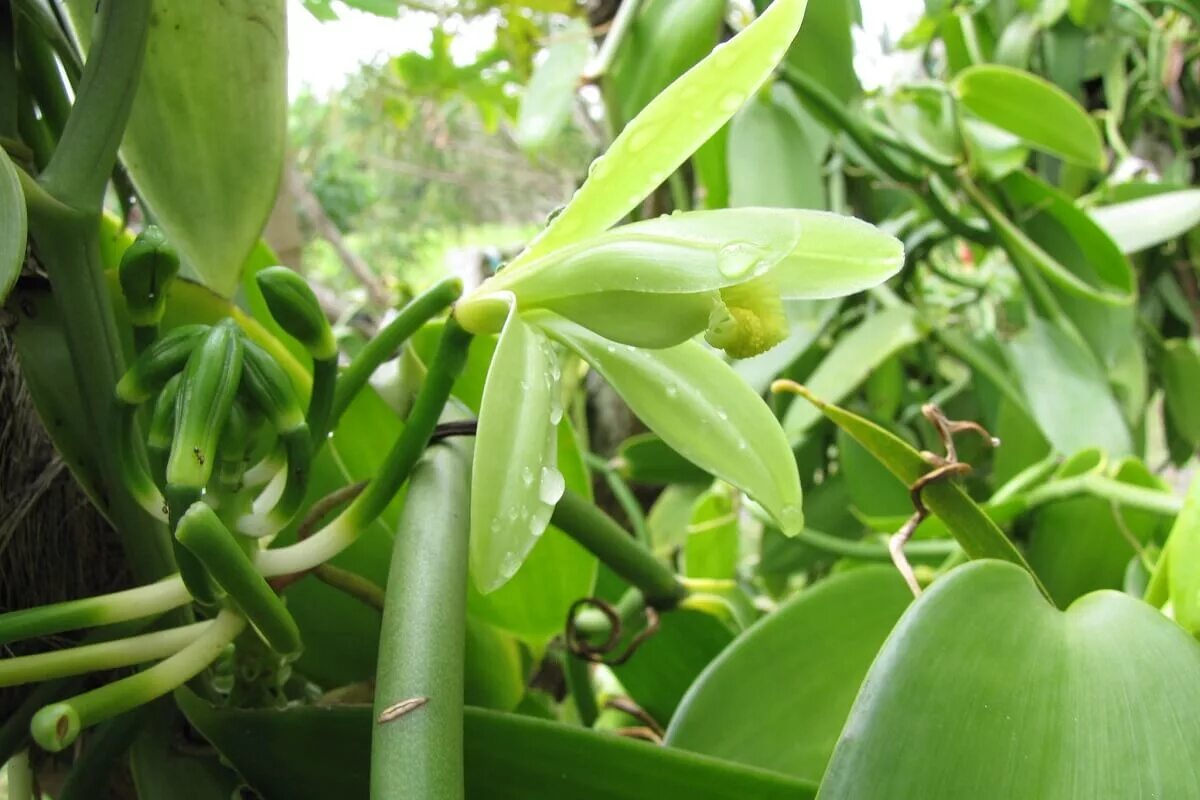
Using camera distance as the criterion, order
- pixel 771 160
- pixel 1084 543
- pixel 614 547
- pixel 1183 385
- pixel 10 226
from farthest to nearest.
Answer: pixel 1183 385 → pixel 771 160 → pixel 1084 543 → pixel 614 547 → pixel 10 226

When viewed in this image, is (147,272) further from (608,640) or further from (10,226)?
(608,640)

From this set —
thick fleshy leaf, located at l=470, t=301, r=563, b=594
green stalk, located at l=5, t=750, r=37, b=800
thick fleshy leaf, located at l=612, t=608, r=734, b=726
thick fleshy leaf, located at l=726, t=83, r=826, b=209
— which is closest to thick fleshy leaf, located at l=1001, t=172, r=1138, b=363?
thick fleshy leaf, located at l=726, t=83, r=826, b=209

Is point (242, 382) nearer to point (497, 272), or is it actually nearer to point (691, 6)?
point (497, 272)

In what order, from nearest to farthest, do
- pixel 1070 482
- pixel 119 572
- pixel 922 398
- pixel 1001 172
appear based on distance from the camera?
pixel 119 572
pixel 1070 482
pixel 1001 172
pixel 922 398

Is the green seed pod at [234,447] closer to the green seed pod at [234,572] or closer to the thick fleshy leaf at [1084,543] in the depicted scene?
the green seed pod at [234,572]

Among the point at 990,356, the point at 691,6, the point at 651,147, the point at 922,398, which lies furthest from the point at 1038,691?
the point at 922,398

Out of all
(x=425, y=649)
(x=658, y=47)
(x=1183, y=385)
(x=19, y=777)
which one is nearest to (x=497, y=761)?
(x=425, y=649)
